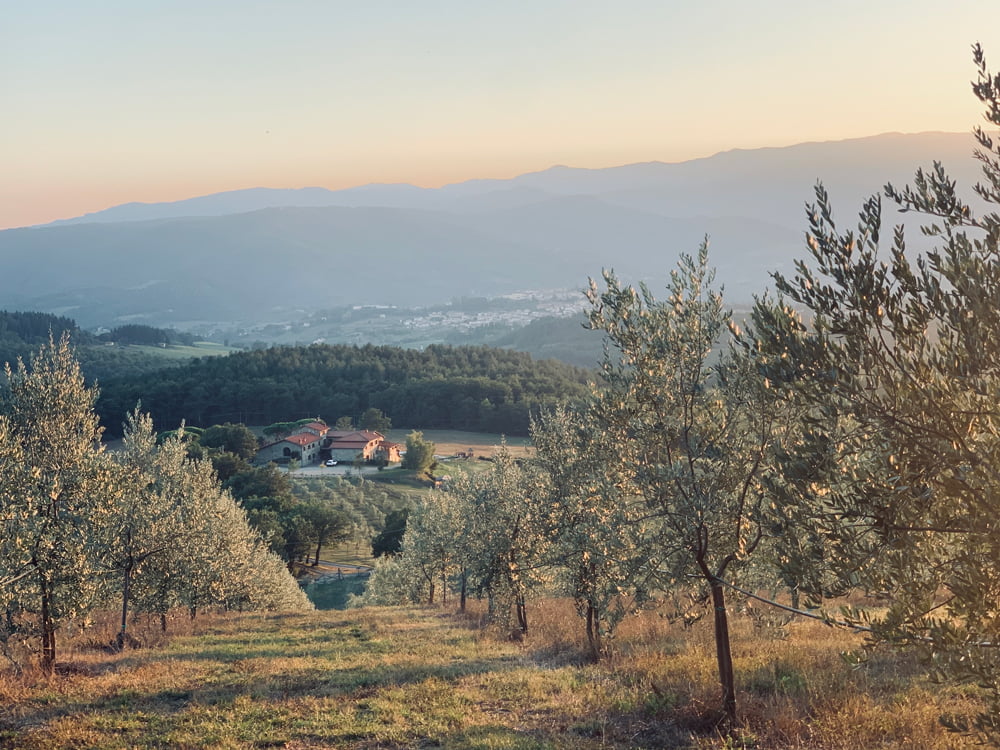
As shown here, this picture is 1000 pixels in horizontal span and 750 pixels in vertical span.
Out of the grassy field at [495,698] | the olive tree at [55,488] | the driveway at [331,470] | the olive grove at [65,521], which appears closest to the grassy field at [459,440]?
the driveway at [331,470]

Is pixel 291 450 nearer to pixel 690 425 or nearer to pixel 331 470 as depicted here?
pixel 331 470

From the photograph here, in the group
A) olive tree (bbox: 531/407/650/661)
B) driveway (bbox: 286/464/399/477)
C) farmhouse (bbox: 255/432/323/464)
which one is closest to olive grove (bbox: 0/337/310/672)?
olive tree (bbox: 531/407/650/661)

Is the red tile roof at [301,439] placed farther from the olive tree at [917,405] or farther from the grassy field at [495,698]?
the olive tree at [917,405]

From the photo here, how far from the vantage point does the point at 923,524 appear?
809cm

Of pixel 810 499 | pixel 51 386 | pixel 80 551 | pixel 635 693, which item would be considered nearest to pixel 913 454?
pixel 810 499

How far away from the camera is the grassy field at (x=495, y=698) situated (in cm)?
1437

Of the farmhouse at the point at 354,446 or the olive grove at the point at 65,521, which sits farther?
the farmhouse at the point at 354,446

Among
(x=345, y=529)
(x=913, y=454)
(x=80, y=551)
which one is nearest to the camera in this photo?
(x=913, y=454)

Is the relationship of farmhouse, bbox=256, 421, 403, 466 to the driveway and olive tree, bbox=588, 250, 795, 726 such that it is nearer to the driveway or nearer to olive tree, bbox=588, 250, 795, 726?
the driveway

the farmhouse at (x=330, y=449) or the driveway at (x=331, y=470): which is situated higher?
the farmhouse at (x=330, y=449)

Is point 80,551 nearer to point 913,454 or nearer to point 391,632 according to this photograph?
point 391,632

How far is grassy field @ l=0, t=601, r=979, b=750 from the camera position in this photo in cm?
1437

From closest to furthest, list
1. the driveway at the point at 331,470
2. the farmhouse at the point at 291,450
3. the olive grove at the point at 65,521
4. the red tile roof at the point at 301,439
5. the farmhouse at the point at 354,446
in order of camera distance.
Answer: the olive grove at the point at 65,521 < the driveway at the point at 331,470 < the farmhouse at the point at 354,446 < the farmhouse at the point at 291,450 < the red tile roof at the point at 301,439

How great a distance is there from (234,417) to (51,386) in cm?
18132
